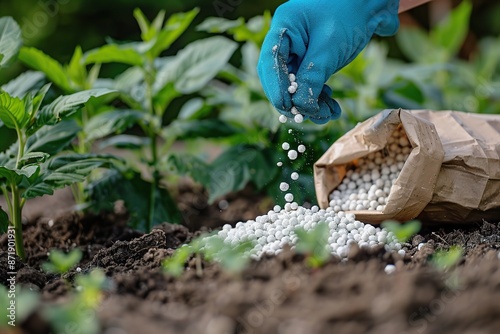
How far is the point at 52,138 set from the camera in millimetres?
1972

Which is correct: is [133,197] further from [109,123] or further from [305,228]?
[305,228]

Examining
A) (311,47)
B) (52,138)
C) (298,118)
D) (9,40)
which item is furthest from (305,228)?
(9,40)

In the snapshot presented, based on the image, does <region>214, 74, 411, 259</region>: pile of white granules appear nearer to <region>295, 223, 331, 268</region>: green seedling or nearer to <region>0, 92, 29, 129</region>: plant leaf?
<region>295, 223, 331, 268</region>: green seedling

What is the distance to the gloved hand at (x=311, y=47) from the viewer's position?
1.82 metres

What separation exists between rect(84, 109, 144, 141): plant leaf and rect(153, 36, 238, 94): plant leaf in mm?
168

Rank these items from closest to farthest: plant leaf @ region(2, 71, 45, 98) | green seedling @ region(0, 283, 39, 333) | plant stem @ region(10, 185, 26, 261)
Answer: green seedling @ region(0, 283, 39, 333) → plant stem @ region(10, 185, 26, 261) → plant leaf @ region(2, 71, 45, 98)

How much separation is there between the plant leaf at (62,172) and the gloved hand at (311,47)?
22.6 inches

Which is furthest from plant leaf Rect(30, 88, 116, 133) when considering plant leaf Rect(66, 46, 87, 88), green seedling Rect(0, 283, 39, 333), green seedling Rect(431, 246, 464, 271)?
green seedling Rect(431, 246, 464, 271)

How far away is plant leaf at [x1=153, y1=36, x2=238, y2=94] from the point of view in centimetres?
241

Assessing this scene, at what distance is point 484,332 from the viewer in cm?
90

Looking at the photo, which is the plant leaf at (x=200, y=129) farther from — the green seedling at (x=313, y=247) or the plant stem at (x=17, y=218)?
the green seedling at (x=313, y=247)

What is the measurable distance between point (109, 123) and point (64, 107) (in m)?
0.45

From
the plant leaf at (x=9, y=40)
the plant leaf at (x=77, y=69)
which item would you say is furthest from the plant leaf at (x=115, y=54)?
the plant leaf at (x=9, y=40)

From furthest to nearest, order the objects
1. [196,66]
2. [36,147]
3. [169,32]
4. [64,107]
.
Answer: [196,66] → [169,32] → [36,147] → [64,107]
